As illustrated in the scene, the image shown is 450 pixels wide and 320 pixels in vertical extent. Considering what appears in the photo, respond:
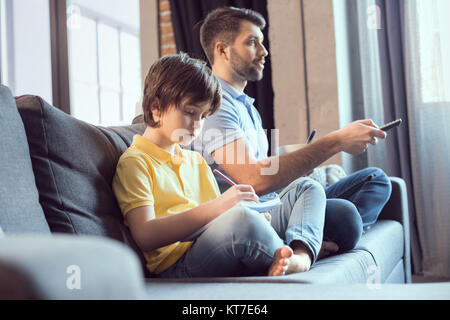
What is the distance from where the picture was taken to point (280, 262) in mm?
927

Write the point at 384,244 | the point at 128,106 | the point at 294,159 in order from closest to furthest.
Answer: the point at 294,159 → the point at 384,244 → the point at 128,106

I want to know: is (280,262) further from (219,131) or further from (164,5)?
(164,5)

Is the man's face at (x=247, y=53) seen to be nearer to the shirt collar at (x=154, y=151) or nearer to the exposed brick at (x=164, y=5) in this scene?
the shirt collar at (x=154, y=151)

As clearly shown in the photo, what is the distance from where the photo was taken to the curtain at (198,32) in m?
2.86

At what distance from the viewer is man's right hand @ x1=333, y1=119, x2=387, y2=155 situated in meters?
1.32

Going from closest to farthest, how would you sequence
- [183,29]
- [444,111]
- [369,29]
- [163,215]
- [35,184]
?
[35,184], [163,215], [444,111], [369,29], [183,29]

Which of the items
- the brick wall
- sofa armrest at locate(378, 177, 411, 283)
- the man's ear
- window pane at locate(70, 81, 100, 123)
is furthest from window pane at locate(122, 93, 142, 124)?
sofa armrest at locate(378, 177, 411, 283)

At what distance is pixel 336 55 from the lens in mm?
2619

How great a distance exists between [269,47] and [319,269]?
201cm

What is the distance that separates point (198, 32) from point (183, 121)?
6.82 ft

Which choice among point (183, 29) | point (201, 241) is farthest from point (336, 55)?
point (201, 241)

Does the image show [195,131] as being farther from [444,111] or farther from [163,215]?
[444,111]

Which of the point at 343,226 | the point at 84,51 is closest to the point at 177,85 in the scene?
the point at 343,226

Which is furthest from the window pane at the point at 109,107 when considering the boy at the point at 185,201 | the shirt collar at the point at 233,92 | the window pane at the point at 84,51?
the boy at the point at 185,201
